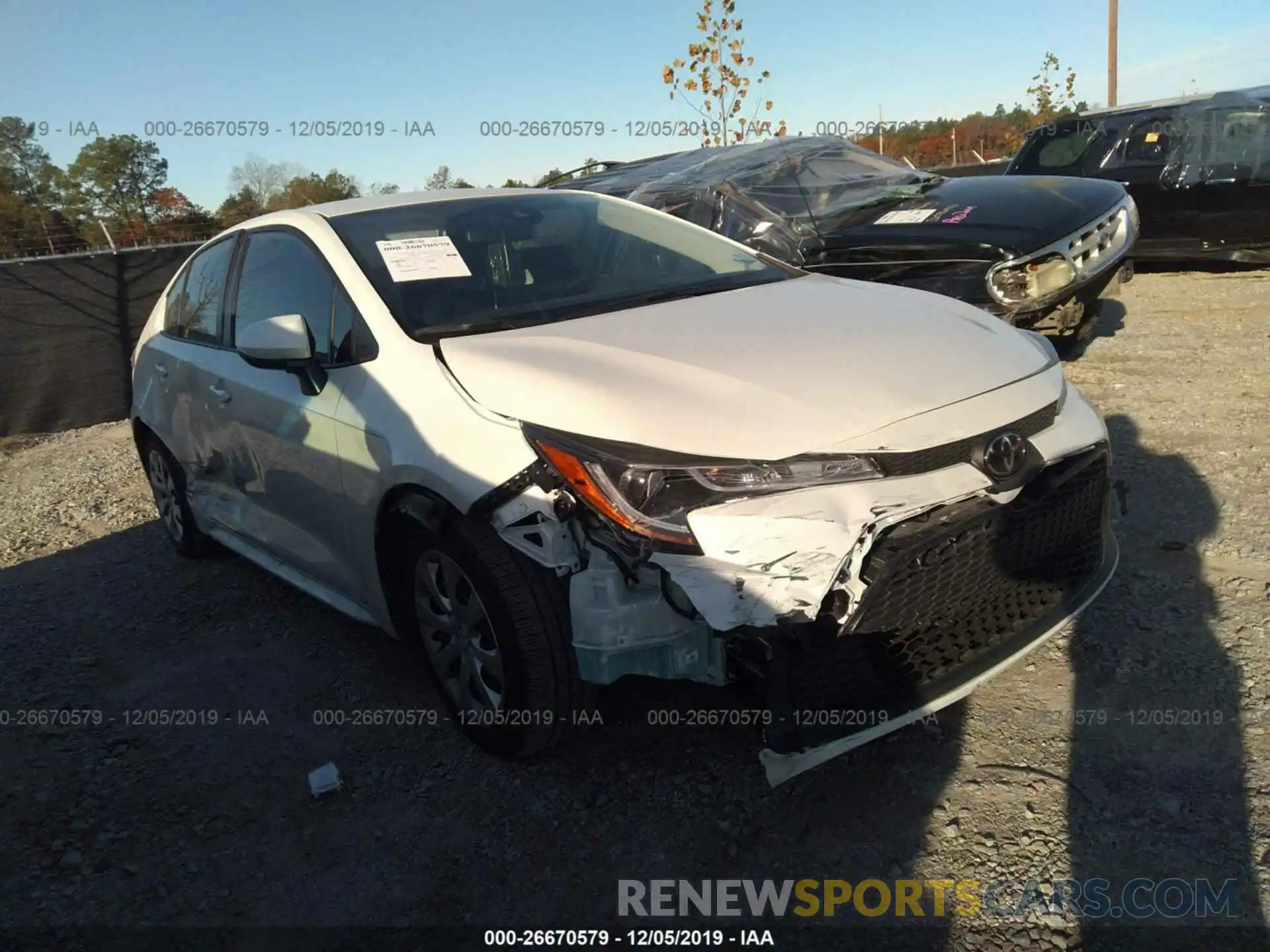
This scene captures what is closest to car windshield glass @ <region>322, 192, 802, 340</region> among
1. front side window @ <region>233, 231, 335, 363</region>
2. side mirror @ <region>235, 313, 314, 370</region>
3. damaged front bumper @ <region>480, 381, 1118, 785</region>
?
front side window @ <region>233, 231, 335, 363</region>

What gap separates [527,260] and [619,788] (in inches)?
69.9

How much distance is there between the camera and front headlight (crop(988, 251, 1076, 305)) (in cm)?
525

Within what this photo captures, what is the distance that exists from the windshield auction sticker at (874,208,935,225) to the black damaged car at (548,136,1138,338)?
0.5 inches

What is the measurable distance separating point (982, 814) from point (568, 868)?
1029 millimetres

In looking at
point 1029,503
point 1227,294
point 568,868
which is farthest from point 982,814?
point 1227,294

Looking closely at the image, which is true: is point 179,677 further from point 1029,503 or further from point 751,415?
point 1029,503

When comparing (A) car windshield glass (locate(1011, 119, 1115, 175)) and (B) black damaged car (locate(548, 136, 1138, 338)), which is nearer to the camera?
(B) black damaged car (locate(548, 136, 1138, 338))

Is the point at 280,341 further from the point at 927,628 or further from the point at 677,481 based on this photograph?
the point at 927,628

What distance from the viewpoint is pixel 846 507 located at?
213 centimetres

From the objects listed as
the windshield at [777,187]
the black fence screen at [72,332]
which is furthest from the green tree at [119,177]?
the windshield at [777,187]

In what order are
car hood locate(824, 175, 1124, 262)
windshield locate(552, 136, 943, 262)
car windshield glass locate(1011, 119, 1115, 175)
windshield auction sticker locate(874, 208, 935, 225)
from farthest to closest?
car windshield glass locate(1011, 119, 1115, 175) < windshield locate(552, 136, 943, 262) < windshield auction sticker locate(874, 208, 935, 225) < car hood locate(824, 175, 1124, 262)

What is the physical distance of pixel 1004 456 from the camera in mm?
2359

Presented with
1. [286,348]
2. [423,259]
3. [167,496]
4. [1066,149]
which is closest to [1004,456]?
[423,259]

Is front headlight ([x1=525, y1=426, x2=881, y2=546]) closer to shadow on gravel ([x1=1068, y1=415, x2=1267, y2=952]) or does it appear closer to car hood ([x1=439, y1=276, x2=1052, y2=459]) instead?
car hood ([x1=439, y1=276, x2=1052, y2=459])
